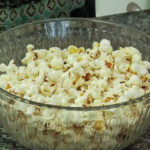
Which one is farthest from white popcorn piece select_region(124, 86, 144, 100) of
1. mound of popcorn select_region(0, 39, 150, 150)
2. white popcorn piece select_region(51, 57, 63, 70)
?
white popcorn piece select_region(51, 57, 63, 70)

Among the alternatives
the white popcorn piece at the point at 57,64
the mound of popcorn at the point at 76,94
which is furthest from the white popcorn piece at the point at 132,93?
the white popcorn piece at the point at 57,64

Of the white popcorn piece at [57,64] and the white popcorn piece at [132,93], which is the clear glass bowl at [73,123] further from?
the white popcorn piece at [57,64]

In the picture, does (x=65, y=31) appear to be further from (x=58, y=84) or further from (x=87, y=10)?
(x=87, y=10)

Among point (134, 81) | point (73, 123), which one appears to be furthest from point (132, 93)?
point (73, 123)

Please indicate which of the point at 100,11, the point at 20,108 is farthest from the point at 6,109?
the point at 100,11

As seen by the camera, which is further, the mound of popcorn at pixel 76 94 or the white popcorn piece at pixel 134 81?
the white popcorn piece at pixel 134 81

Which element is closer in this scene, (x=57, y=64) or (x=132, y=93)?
(x=132, y=93)

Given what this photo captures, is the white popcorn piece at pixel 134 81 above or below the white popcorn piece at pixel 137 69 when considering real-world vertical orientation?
below

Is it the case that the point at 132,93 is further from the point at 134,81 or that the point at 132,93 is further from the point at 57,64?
the point at 57,64
